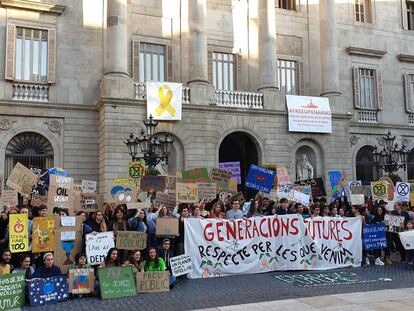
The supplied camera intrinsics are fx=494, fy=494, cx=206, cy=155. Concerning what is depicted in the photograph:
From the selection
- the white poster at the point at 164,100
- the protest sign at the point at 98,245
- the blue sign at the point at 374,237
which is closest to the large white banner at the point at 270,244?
the blue sign at the point at 374,237

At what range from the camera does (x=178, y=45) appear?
961 inches

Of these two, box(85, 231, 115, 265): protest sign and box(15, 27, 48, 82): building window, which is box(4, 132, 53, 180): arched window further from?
box(85, 231, 115, 265): protest sign

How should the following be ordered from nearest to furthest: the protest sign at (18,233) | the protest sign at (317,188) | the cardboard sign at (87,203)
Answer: the protest sign at (18,233) < the cardboard sign at (87,203) < the protest sign at (317,188)

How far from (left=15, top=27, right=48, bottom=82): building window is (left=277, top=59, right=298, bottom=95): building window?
471 inches

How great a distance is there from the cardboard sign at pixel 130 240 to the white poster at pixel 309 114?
48.7 ft

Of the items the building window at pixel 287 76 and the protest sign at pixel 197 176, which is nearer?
the protest sign at pixel 197 176

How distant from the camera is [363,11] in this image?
29641 mm

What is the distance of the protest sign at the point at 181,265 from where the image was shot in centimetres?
1070

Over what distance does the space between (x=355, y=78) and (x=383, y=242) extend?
16652mm

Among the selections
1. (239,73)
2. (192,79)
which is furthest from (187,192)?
(239,73)

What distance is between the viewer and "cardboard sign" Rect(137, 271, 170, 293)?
975 cm

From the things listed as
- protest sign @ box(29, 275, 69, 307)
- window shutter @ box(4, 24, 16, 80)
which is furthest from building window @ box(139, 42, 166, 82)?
protest sign @ box(29, 275, 69, 307)

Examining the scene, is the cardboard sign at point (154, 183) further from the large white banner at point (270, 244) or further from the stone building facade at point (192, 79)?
the stone building facade at point (192, 79)

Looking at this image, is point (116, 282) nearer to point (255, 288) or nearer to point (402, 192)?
point (255, 288)
